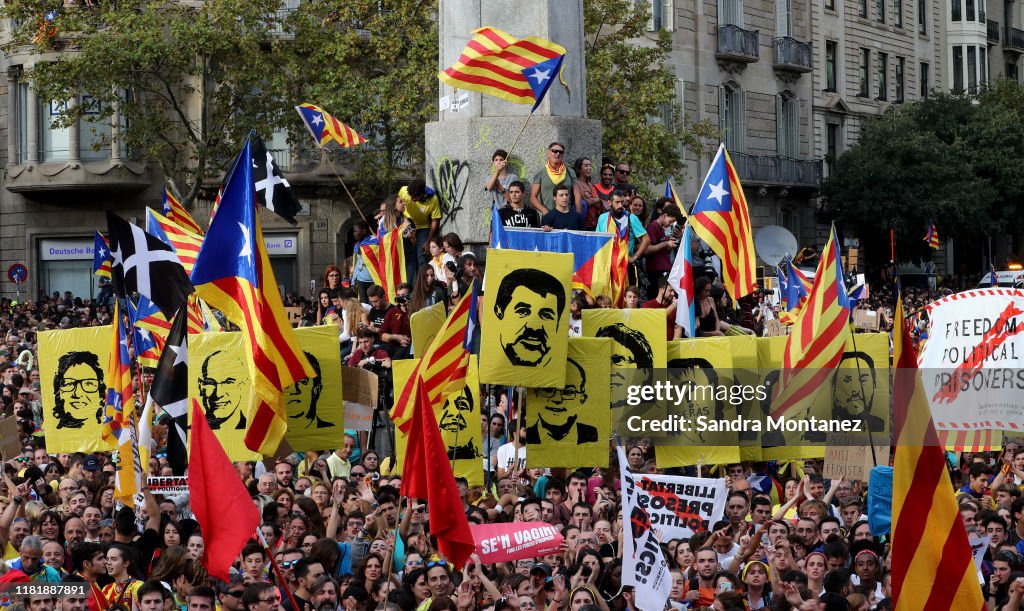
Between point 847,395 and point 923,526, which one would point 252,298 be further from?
point 923,526

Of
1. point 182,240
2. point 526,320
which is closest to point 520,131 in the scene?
point 182,240

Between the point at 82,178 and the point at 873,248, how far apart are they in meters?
25.5

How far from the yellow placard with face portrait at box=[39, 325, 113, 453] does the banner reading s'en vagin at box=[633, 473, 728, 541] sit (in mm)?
4711

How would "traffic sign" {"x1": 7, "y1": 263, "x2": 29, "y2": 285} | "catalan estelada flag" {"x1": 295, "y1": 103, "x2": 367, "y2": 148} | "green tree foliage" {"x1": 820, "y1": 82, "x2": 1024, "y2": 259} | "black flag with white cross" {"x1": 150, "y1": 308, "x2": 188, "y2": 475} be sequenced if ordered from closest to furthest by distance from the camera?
"black flag with white cross" {"x1": 150, "y1": 308, "x2": 188, "y2": 475} → "catalan estelada flag" {"x1": 295, "y1": 103, "x2": 367, "y2": 148} → "traffic sign" {"x1": 7, "y1": 263, "x2": 29, "y2": 285} → "green tree foliage" {"x1": 820, "y1": 82, "x2": 1024, "y2": 259}

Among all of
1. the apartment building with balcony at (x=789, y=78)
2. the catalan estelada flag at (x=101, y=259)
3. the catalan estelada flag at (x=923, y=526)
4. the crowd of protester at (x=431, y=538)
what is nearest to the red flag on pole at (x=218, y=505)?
the crowd of protester at (x=431, y=538)

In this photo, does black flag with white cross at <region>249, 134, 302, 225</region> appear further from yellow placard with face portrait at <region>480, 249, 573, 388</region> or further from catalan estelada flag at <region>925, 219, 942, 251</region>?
catalan estelada flag at <region>925, 219, 942, 251</region>

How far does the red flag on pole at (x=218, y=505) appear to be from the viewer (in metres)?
9.25

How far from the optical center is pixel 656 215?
18.5 m

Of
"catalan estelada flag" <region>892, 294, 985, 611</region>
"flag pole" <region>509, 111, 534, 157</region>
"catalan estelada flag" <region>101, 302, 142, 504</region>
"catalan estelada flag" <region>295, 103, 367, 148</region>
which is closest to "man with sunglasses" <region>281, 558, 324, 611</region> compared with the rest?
"catalan estelada flag" <region>101, 302, 142, 504</region>

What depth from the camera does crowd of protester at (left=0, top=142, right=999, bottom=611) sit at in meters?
10.5

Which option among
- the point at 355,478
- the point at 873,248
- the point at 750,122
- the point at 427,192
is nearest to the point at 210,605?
the point at 355,478

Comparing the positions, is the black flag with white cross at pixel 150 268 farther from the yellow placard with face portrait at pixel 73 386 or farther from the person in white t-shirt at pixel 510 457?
the person in white t-shirt at pixel 510 457

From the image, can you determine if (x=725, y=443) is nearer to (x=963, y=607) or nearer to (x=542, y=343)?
(x=542, y=343)

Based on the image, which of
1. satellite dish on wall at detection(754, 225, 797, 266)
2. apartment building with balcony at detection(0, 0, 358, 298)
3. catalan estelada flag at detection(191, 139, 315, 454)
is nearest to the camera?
catalan estelada flag at detection(191, 139, 315, 454)
